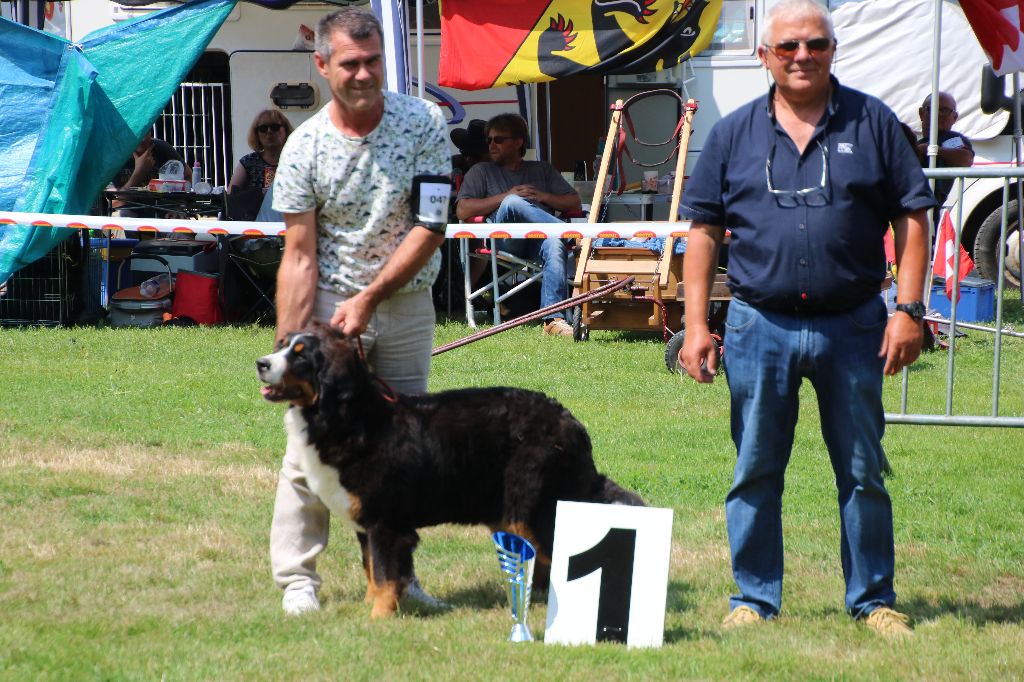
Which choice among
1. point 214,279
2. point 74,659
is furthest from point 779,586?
point 214,279

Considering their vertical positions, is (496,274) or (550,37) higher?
(550,37)

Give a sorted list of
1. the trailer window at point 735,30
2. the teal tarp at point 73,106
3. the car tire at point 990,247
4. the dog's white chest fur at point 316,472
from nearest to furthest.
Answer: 1. the dog's white chest fur at point 316,472
2. the teal tarp at point 73,106
3. the trailer window at point 735,30
4. the car tire at point 990,247

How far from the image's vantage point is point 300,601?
4273 mm

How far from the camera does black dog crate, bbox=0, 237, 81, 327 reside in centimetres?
1098

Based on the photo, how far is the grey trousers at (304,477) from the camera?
4.27m

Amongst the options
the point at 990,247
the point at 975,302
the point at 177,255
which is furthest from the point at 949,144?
the point at 177,255

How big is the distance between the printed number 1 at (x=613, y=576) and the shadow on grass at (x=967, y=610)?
105 cm

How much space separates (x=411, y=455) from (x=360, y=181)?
36.6 inches

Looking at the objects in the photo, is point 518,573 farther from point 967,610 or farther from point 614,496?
point 967,610

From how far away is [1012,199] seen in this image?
1427 cm

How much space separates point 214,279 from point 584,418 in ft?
17.1

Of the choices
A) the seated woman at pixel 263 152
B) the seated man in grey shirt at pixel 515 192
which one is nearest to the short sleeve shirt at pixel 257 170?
the seated woman at pixel 263 152

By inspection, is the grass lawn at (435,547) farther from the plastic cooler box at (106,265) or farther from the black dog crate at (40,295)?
the plastic cooler box at (106,265)

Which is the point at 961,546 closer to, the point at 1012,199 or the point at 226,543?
the point at 226,543
